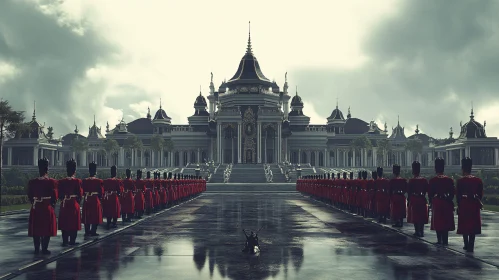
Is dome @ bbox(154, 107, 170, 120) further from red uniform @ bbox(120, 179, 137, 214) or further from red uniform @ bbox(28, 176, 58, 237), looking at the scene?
red uniform @ bbox(28, 176, 58, 237)

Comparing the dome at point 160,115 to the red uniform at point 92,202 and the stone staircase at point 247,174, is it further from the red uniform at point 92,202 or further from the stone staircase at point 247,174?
the red uniform at point 92,202

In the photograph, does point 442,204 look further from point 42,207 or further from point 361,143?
point 361,143

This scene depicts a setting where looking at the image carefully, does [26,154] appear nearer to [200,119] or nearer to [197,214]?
[200,119]

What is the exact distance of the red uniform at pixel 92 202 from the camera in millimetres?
18469

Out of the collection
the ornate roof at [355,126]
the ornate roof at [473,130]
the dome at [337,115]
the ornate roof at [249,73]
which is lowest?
the ornate roof at [473,130]

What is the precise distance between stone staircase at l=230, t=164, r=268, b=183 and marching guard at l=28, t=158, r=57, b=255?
6482cm

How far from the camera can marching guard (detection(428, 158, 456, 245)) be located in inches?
653

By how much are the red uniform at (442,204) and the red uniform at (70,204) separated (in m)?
10.3

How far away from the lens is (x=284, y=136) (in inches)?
4577

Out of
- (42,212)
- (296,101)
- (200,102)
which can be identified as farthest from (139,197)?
(296,101)

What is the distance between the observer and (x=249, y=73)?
119m

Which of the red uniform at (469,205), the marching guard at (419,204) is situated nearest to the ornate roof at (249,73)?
the marching guard at (419,204)

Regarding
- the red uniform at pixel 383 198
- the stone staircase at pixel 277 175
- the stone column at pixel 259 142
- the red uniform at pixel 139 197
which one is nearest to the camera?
the red uniform at pixel 383 198

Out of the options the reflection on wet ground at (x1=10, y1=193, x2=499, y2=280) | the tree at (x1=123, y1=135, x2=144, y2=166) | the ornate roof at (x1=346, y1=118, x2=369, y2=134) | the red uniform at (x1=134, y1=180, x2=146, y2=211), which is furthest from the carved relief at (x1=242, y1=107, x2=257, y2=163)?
the reflection on wet ground at (x1=10, y1=193, x2=499, y2=280)
